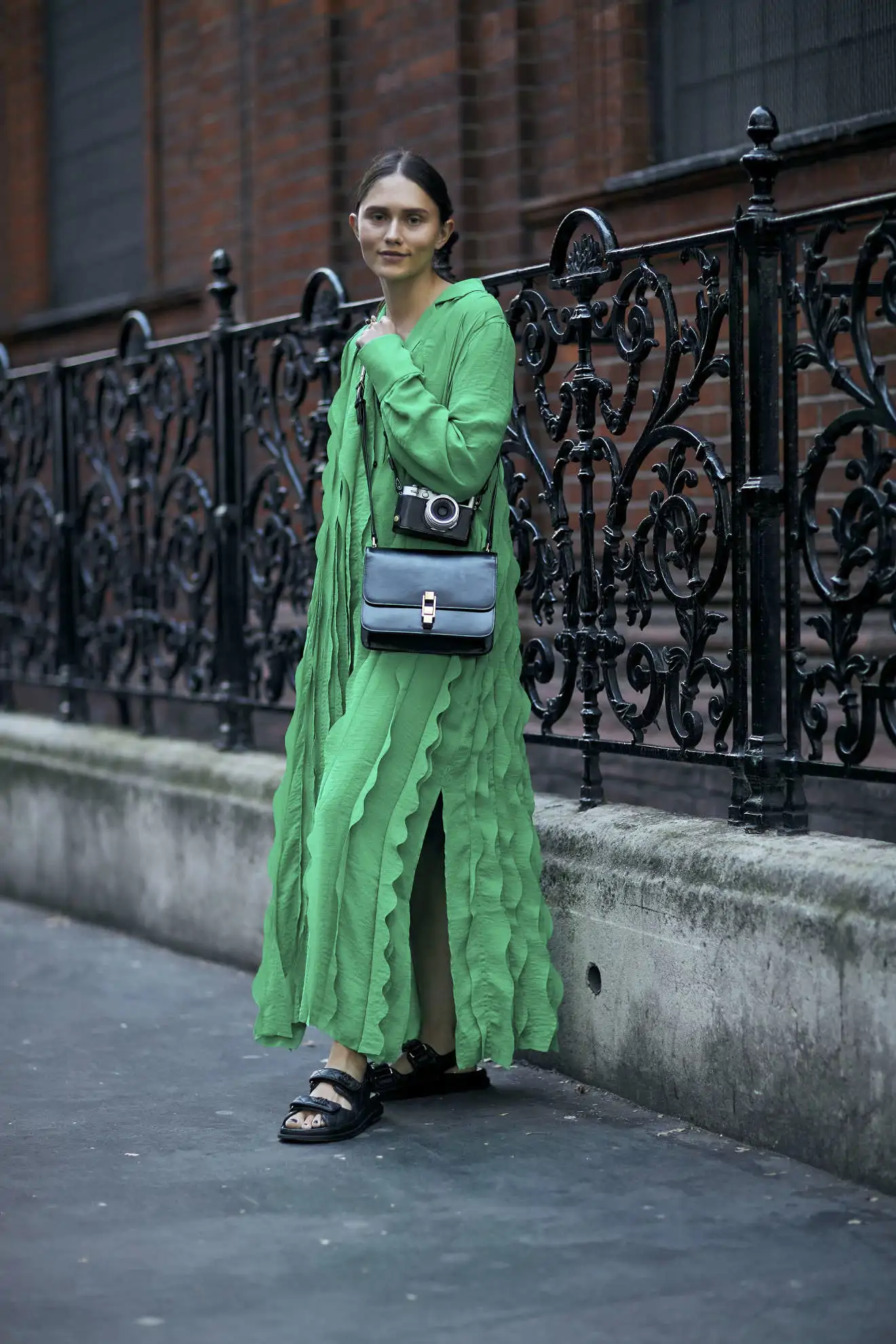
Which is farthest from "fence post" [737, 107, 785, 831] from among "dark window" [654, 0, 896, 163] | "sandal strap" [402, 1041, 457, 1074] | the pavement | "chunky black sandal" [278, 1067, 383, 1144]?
"dark window" [654, 0, 896, 163]

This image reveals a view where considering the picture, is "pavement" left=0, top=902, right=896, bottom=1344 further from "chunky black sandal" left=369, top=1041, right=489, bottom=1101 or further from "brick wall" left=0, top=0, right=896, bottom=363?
"brick wall" left=0, top=0, right=896, bottom=363

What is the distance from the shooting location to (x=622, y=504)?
4.80 meters

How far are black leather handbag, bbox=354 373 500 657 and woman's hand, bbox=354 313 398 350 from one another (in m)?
0.46

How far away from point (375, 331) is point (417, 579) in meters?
0.57

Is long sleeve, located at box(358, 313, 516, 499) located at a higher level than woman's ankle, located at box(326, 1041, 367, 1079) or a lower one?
higher

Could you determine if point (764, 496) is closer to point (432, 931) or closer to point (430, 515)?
point (430, 515)

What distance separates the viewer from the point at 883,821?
19.2ft

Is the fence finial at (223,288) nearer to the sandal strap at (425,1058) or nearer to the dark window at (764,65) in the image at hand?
the dark window at (764,65)

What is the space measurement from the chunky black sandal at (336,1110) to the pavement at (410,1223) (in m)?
0.03

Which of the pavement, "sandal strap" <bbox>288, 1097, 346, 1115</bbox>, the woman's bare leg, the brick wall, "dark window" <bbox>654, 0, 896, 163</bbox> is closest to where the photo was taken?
the pavement

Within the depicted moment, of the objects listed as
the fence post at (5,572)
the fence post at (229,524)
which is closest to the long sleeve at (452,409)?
the fence post at (229,524)

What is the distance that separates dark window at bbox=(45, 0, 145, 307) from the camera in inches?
427

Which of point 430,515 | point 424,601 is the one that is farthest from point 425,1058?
point 430,515

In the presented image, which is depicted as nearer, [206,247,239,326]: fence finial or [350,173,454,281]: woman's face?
[350,173,454,281]: woman's face
